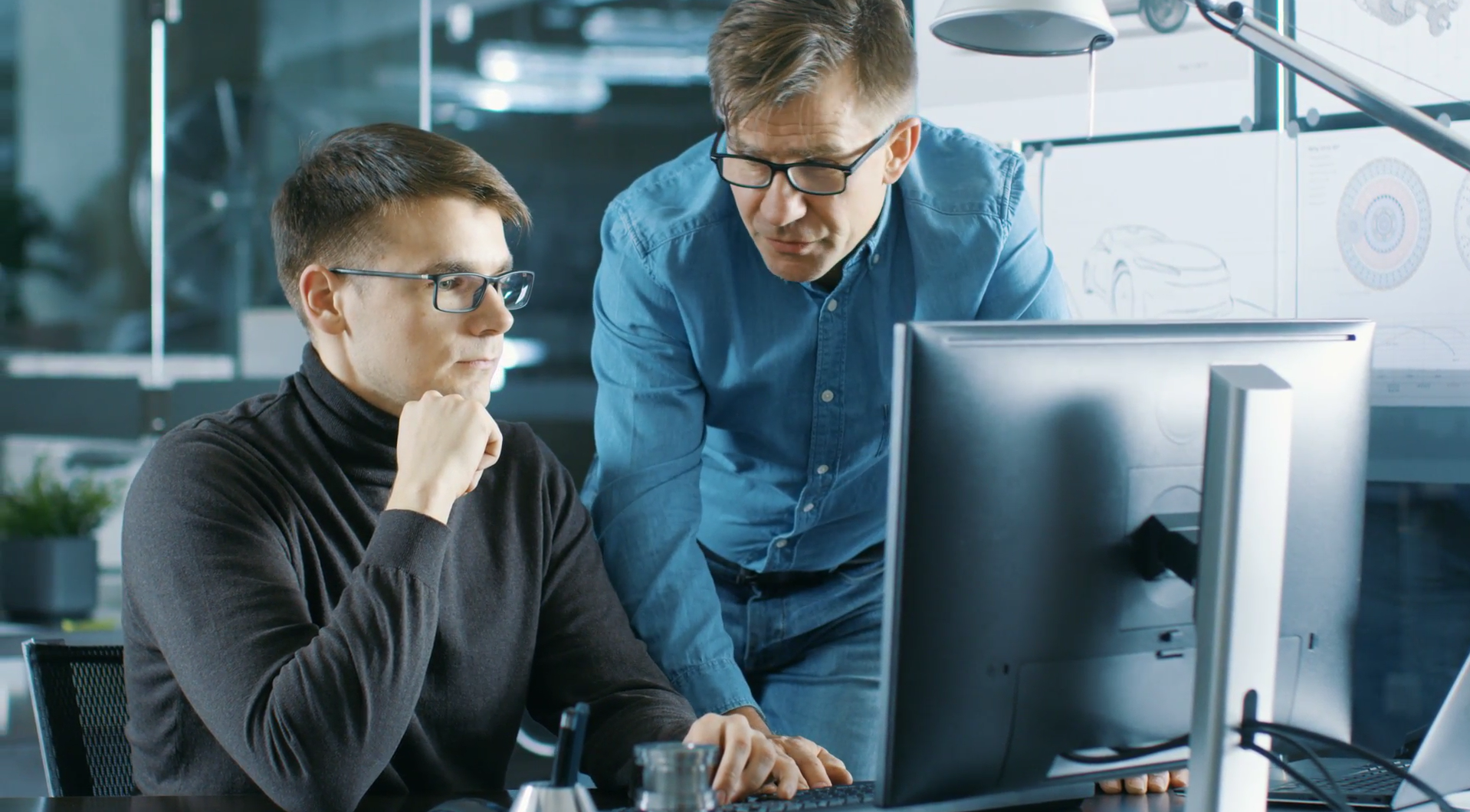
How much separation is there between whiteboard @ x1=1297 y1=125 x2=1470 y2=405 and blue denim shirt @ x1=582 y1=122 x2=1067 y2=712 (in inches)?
27.5

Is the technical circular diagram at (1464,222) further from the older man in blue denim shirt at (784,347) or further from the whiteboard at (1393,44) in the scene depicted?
the older man in blue denim shirt at (784,347)

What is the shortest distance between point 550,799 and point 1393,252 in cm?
185

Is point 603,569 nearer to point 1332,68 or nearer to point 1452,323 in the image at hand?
point 1332,68

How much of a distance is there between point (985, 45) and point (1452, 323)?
963mm

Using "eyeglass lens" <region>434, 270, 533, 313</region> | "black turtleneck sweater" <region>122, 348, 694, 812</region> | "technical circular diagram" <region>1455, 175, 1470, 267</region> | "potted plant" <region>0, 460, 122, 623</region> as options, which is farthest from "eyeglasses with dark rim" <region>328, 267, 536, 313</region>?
"potted plant" <region>0, 460, 122, 623</region>

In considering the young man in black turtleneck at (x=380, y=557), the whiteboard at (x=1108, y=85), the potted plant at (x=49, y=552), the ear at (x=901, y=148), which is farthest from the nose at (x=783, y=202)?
the potted plant at (x=49, y=552)

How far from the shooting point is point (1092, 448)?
0.96m

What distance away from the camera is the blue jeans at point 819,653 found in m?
1.77

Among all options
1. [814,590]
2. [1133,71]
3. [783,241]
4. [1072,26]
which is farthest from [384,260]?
[1133,71]

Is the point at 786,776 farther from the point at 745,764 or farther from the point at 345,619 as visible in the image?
the point at 345,619

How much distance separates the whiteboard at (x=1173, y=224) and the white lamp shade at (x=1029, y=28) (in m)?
0.69

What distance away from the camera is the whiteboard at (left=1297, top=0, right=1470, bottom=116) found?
213 centimetres

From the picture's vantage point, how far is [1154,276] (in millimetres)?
2430

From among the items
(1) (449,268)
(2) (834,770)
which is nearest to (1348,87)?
(2) (834,770)
